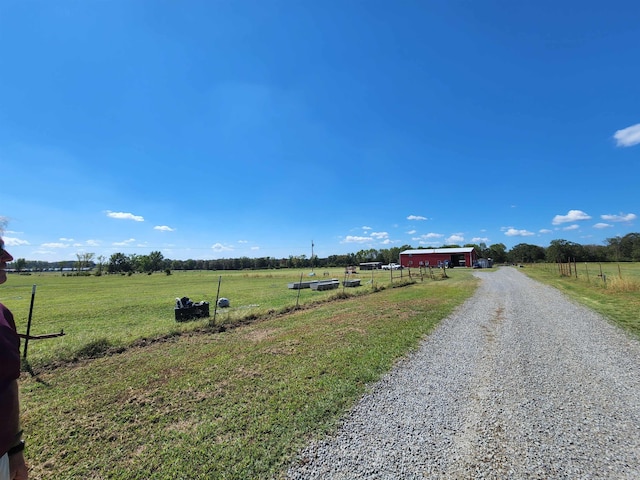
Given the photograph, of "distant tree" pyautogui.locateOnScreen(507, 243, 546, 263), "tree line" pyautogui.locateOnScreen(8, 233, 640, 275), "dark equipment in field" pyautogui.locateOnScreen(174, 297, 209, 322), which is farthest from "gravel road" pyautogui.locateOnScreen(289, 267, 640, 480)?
"distant tree" pyautogui.locateOnScreen(507, 243, 546, 263)

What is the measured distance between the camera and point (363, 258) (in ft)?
393

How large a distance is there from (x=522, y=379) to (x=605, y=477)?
2.37 metres

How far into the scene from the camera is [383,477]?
9.22 ft

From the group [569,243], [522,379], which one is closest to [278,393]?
[522,379]

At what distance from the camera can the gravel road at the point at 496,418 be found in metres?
2.94

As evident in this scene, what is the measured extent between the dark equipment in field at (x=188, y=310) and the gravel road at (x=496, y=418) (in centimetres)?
893

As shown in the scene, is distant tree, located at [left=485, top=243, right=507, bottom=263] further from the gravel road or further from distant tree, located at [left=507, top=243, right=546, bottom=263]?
the gravel road

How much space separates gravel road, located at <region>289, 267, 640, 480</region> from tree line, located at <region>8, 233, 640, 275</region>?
78.9 m

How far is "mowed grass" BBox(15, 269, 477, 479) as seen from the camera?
3.14m

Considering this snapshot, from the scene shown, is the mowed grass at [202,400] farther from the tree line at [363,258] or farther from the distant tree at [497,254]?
the distant tree at [497,254]

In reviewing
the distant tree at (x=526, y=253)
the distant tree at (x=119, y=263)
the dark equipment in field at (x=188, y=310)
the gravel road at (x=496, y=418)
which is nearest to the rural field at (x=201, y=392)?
the gravel road at (x=496, y=418)

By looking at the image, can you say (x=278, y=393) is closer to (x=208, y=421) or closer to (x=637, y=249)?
(x=208, y=421)

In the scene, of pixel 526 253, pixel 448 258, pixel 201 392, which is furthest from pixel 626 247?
pixel 201 392

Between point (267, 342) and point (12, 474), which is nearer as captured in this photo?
point (12, 474)
